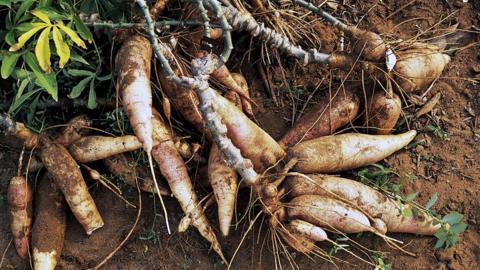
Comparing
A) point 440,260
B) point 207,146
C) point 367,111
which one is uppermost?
point 367,111

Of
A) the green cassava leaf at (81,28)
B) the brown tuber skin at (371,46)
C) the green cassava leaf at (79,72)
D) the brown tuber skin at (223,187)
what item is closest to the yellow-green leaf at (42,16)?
the green cassava leaf at (81,28)

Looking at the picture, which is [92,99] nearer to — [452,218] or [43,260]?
[43,260]

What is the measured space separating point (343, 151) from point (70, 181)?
3.36ft

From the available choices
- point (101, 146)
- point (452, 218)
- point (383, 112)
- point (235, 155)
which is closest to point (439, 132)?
point (383, 112)

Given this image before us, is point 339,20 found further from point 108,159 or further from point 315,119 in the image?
point 108,159

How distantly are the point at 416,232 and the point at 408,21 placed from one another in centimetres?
93

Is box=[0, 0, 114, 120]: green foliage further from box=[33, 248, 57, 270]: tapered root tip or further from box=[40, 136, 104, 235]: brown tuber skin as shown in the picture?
box=[33, 248, 57, 270]: tapered root tip

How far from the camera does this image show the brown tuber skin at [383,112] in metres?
2.29

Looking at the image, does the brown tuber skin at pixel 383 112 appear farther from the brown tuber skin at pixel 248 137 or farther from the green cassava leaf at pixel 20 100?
the green cassava leaf at pixel 20 100

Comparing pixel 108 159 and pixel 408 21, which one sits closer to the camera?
pixel 108 159

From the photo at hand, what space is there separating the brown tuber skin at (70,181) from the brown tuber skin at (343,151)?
30.8 inches

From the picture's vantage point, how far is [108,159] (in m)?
2.27

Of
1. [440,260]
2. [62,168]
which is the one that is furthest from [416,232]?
[62,168]

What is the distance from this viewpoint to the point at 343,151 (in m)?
2.26
